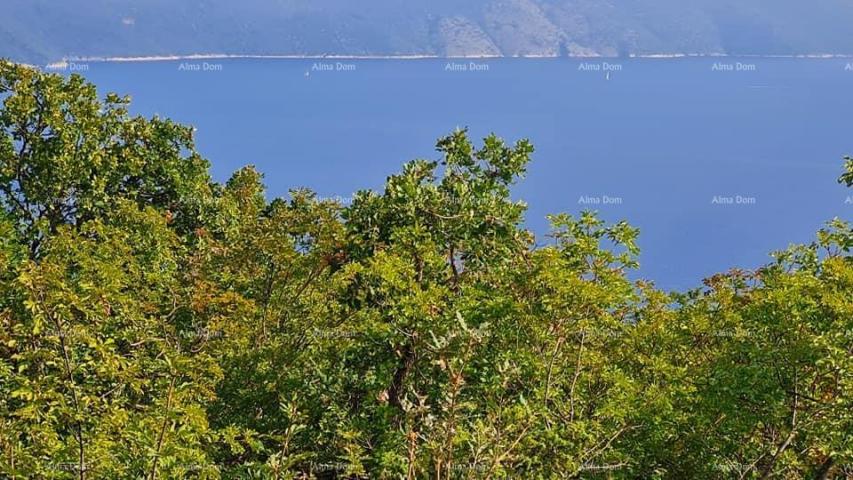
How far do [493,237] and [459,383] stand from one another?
4.36 metres

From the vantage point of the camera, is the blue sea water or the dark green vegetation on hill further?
the blue sea water

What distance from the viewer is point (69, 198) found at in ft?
45.7

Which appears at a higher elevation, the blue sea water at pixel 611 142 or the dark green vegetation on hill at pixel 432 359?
the blue sea water at pixel 611 142

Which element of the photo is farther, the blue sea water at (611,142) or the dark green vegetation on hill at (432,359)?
the blue sea water at (611,142)

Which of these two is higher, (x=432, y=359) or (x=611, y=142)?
(x=611, y=142)

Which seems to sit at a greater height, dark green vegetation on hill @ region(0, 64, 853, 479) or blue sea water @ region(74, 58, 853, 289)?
blue sea water @ region(74, 58, 853, 289)

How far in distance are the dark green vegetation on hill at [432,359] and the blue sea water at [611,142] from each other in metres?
35.7

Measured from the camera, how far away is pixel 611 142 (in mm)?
120812

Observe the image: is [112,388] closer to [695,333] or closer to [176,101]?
[695,333]

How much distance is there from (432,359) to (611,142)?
119 m

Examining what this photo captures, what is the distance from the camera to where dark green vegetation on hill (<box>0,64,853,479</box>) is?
5484 mm

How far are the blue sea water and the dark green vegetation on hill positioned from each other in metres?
35.7

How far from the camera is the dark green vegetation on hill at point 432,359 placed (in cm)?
548

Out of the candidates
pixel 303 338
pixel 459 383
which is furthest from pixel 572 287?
pixel 303 338
